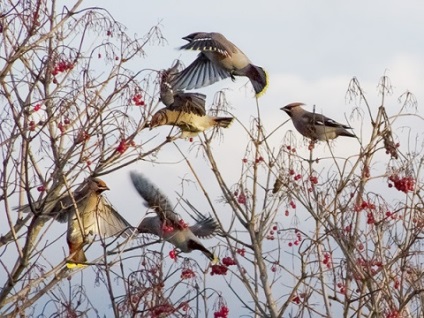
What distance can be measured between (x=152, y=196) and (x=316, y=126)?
1.19 m

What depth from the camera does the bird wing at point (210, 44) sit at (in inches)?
253

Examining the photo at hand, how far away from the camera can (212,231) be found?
5812 millimetres

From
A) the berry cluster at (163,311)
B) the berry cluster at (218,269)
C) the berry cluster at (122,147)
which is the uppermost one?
the berry cluster at (122,147)

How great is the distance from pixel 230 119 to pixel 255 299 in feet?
6.43

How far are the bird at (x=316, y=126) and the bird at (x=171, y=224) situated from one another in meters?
0.82

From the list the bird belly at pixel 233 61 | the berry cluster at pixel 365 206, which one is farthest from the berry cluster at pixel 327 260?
the bird belly at pixel 233 61

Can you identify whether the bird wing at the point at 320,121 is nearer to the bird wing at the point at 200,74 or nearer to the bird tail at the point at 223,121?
the bird tail at the point at 223,121

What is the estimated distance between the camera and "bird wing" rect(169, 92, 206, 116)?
5988mm

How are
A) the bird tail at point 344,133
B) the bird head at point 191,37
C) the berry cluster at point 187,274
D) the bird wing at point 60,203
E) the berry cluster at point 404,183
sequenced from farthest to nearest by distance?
the bird head at point 191,37 → the bird tail at point 344,133 → the berry cluster at point 404,183 → the berry cluster at point 187,274 → the bird wing at point 60,203

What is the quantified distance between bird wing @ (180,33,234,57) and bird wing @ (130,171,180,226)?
110 cm

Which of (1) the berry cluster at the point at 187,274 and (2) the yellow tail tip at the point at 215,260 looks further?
(2) the yellow tail tip at the point at 215,260

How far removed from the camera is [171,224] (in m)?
5.20

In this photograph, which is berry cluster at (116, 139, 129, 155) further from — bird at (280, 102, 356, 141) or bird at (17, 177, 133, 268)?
bird at (280, 102, 356, 141)

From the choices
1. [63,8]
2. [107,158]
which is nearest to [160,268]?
[107,158]
